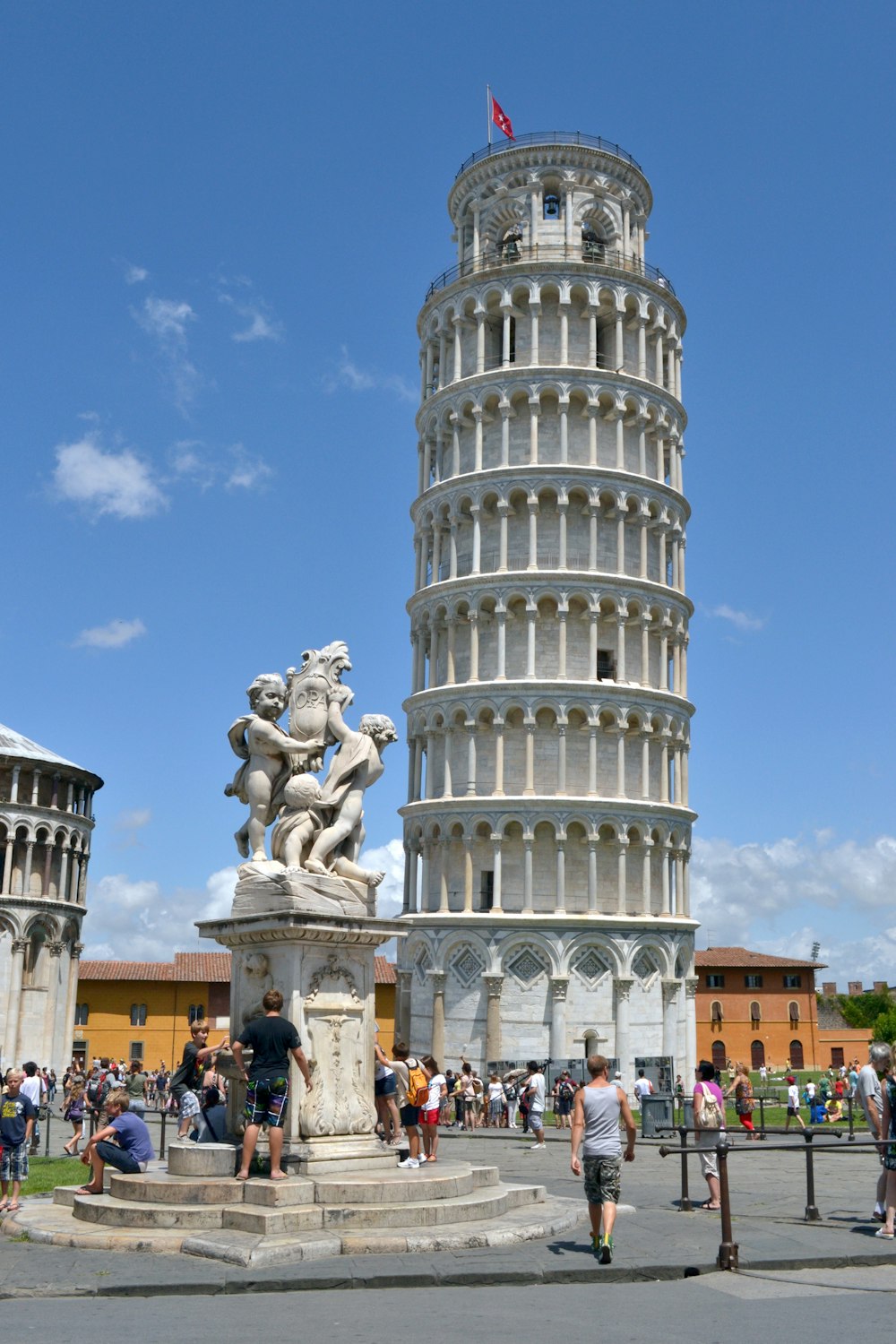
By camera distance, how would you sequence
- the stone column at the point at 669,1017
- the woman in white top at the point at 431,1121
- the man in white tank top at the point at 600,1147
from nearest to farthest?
the man in white tank top at the point at 600,1147 → the woman in white top at the point at 431,1121 → the stone column at the point at 669,1017

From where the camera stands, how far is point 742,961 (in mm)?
92688

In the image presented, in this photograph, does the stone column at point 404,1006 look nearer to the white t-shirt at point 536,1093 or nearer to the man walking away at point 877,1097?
the white t-shirt at point 536,1093

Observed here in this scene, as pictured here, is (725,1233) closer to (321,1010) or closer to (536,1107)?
(321,1010)

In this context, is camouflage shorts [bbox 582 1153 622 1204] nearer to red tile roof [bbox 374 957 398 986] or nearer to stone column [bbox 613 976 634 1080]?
stone column [bbox 613 976 634 1080]

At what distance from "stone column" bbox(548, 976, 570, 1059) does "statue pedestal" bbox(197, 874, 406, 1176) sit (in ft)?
124

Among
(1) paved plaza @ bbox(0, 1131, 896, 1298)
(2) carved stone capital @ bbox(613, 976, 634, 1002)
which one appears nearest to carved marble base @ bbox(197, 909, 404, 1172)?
(1) paved plaza @ bbox(0, 1131, 896, 1298)

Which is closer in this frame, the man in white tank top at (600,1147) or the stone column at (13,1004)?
the man in white tank top at (600,1147)

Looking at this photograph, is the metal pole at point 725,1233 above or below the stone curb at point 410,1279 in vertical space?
above

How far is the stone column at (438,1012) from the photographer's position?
5153 centimetres

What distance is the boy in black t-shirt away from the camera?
12.2 m

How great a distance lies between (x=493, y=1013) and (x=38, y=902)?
28.6 m

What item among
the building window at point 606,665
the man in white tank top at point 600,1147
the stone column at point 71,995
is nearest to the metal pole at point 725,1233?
the man in white tank top at point 600,1147

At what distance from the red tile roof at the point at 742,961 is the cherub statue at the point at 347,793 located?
80546 millimetres

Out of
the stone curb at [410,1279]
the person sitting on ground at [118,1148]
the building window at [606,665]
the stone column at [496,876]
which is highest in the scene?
the building window at [606,665]
